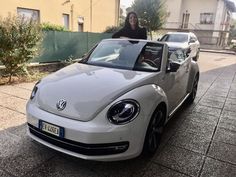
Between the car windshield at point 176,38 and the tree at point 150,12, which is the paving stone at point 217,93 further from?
the tree at point 150,12

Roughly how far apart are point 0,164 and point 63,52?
6.77m

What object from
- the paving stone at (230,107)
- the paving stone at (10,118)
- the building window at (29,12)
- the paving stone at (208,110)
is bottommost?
the paving stone at (230,107)

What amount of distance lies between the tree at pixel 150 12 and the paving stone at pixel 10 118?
17635 millimetres

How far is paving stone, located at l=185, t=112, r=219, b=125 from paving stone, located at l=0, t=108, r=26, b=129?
2919 millimetres

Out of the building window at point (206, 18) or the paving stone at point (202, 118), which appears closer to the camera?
the paving stone at point (202, 118)

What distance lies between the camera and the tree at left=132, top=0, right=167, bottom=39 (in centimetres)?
2042

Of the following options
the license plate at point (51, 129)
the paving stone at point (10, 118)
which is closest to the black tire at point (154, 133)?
the license plate at point (51, 129)

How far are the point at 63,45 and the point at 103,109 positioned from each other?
278 inches

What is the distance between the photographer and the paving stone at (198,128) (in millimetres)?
3786

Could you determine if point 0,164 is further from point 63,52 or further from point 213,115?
point 63,52

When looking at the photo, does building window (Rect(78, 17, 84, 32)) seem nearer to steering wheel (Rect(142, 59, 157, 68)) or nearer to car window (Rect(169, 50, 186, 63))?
car window (Rect(169, 50, 186, 63))

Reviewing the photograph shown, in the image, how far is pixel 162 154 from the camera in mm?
3051

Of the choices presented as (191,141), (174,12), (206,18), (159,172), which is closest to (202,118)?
(191,141)

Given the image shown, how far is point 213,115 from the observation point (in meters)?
4.66
